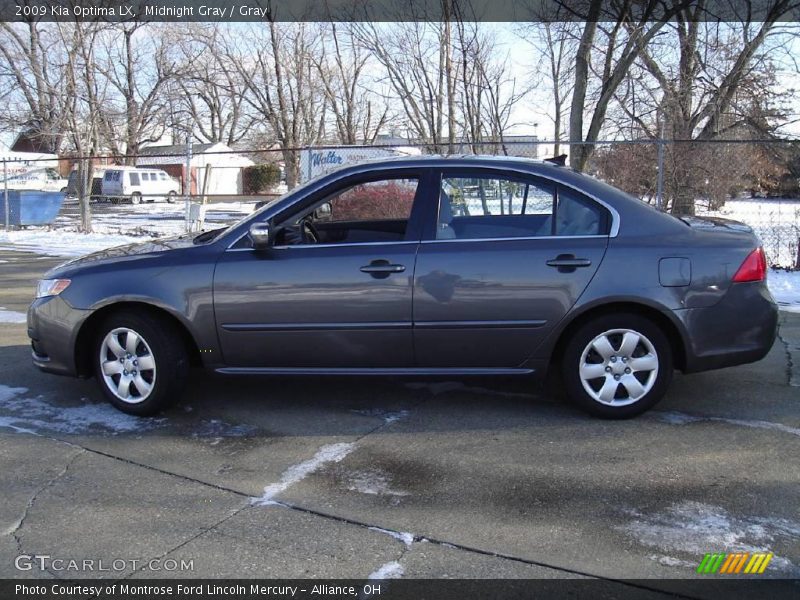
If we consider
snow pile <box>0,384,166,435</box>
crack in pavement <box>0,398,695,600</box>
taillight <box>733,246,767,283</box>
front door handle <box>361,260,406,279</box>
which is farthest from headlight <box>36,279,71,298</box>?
taillight <box>733,246,767,283</box>

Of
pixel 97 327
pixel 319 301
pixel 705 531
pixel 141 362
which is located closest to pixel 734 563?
pixel 705 531

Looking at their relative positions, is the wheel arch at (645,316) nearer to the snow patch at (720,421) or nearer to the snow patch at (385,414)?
the snow patch at (720,421)

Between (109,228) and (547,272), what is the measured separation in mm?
20089

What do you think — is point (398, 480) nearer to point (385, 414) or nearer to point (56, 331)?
point (385, 414)

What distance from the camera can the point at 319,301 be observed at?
14.9ft

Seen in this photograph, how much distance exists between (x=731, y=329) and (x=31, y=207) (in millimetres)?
21406

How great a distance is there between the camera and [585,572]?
116 inches

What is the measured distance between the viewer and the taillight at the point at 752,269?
176 inches

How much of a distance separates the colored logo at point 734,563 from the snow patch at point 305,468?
77.4 inches

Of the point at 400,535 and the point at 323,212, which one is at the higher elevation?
the point at 323,212

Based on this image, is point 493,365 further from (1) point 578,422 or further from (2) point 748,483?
(2) point 748,483

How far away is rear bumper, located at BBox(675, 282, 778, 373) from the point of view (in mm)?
4465

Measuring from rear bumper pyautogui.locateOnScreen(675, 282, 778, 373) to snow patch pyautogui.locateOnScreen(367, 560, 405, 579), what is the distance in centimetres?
246

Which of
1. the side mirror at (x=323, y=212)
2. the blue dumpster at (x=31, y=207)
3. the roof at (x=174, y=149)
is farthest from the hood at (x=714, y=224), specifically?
the roof at (x=174, y=149)
